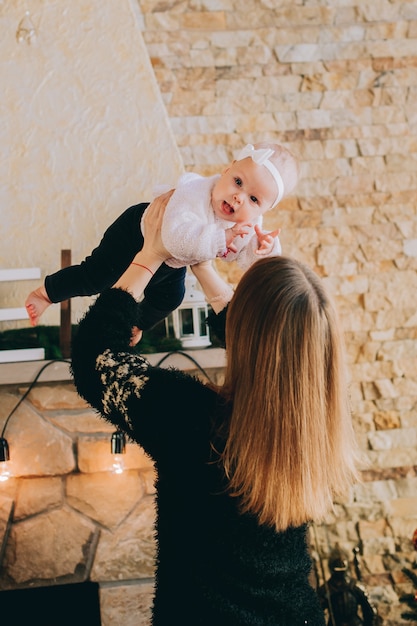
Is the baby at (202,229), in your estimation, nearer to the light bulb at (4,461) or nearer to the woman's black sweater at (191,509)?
the woman's black sweater at (191,509)

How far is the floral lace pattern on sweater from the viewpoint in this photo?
965 mm

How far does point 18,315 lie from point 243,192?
1.17 metres

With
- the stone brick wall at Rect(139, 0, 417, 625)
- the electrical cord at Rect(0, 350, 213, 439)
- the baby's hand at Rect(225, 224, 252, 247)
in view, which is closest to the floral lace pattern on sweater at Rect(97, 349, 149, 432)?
the baby's hand at Rect(225, 224, 252, 247)

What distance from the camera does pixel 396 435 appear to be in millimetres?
2600

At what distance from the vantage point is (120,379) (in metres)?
0.97

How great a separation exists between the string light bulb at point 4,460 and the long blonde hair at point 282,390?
151cm

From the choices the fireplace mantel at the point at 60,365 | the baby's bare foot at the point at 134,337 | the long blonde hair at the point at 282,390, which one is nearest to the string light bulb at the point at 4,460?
the fireplace mantel at the point at 60,365

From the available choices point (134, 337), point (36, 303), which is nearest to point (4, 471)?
point (36, 303)

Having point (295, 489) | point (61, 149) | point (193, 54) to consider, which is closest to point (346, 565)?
point (295, 489)

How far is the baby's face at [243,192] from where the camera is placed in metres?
1.36

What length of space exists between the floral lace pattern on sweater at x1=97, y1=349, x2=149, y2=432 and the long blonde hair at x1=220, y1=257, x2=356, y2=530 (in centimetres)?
14

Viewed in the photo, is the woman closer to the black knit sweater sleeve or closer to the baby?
the black knit sweater sleeve

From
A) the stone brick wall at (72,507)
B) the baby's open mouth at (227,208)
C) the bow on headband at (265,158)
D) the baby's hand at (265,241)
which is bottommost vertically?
the stone brick wall at (72,507)

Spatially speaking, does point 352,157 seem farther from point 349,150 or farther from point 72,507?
point 72,507
